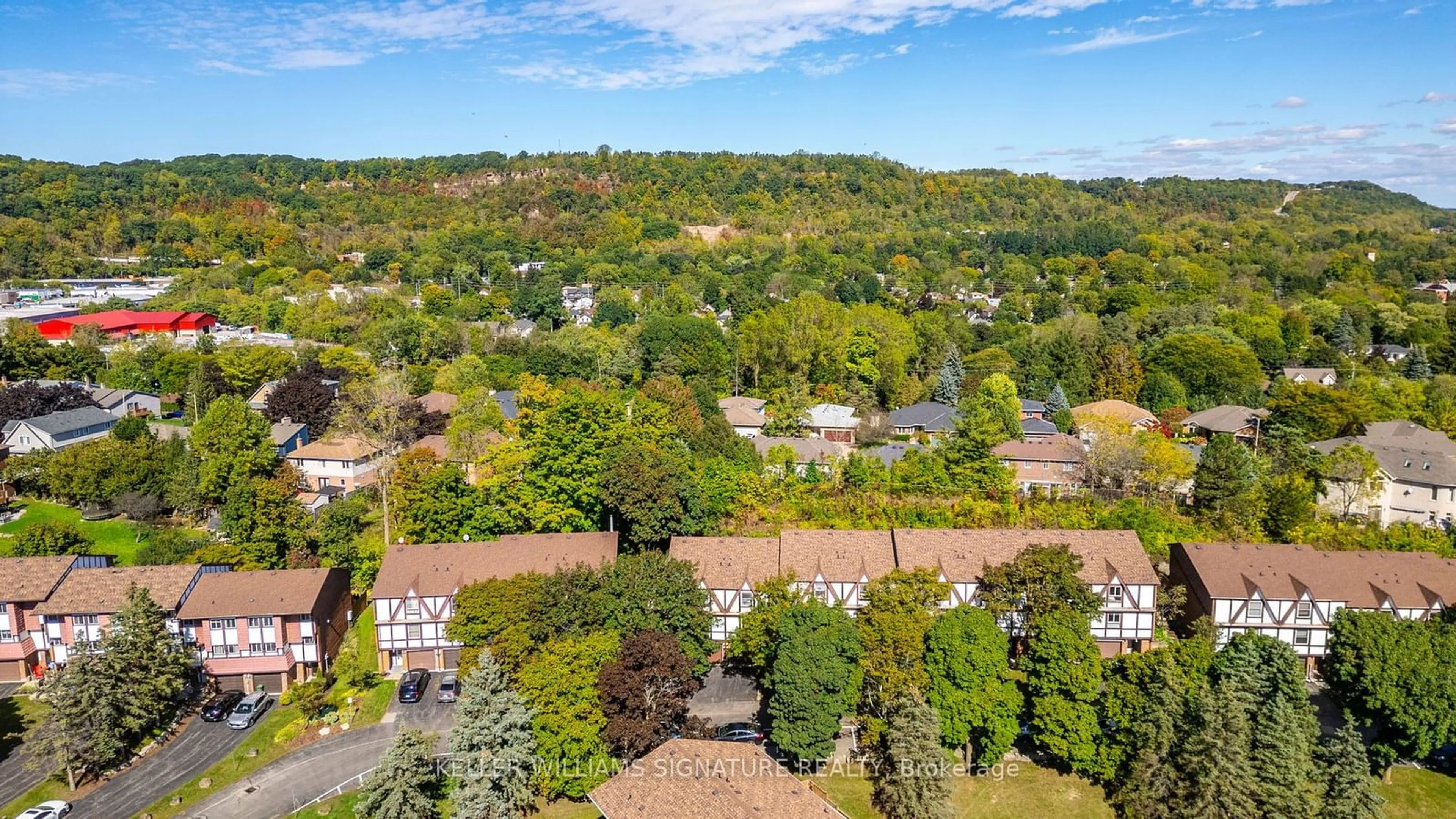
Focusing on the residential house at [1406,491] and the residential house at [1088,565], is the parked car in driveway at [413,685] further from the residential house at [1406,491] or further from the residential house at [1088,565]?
the residential house at [1406,491]

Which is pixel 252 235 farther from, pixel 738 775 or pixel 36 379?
pixel 738 775

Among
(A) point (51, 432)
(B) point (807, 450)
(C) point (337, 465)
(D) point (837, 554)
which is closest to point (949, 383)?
(B) point (807, 450)

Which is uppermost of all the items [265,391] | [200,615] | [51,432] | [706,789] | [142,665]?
[265,391]

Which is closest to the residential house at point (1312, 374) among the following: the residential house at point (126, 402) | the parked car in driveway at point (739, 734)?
the parked car in driveway at point (739, 734)

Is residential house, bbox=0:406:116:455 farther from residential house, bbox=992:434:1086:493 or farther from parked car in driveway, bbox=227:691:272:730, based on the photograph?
residential house, bbox=992:434:1086:493

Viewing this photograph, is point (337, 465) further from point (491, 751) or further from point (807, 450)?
point (491, 751)

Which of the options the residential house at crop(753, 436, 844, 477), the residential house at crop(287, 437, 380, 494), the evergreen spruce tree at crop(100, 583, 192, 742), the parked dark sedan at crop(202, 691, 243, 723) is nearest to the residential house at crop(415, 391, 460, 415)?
the residential house at crop(287, 437, 380, 494)
